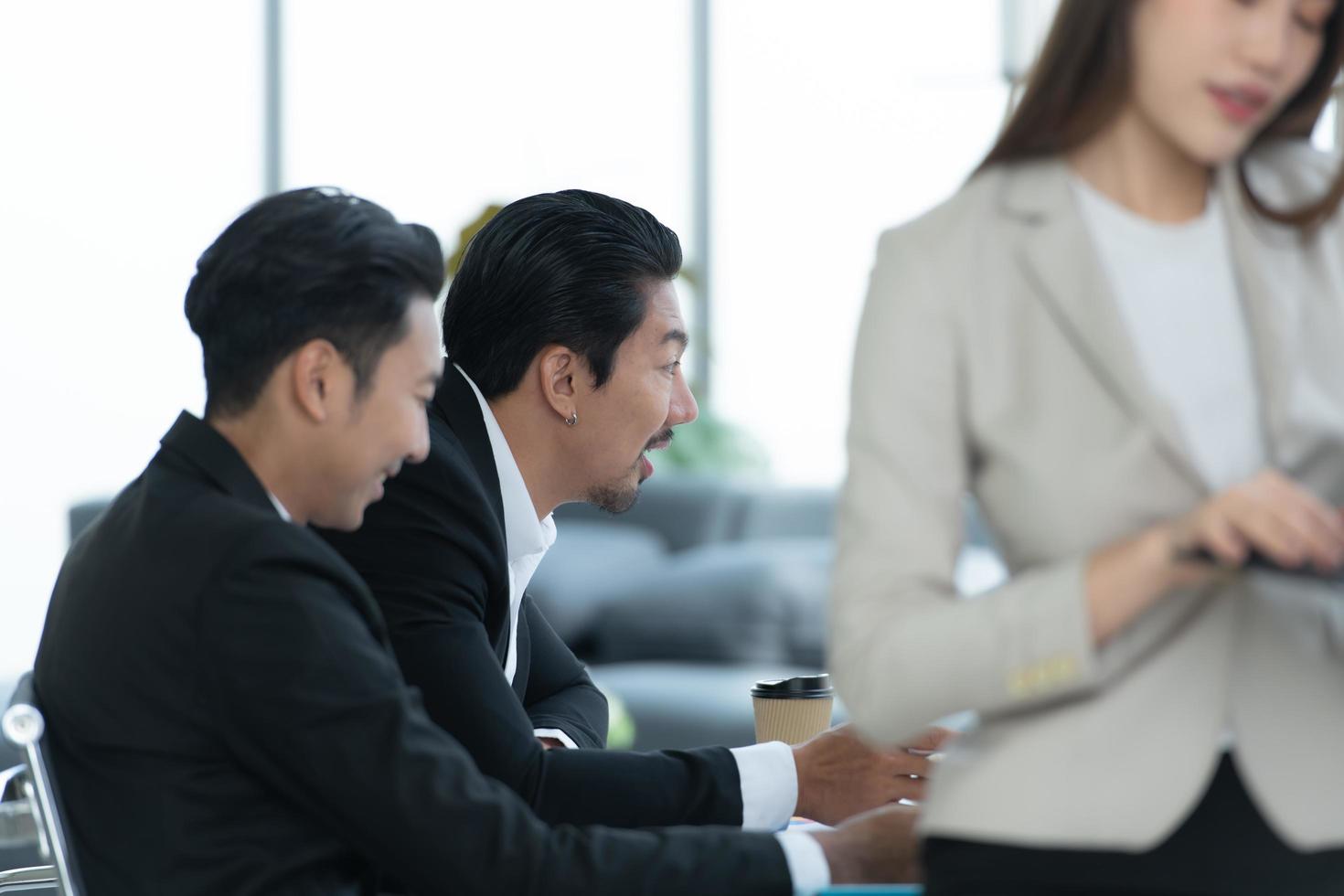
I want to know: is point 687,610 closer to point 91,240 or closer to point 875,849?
point 91,240

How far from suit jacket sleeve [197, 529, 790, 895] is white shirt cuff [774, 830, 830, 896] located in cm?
15

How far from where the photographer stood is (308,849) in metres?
1.30

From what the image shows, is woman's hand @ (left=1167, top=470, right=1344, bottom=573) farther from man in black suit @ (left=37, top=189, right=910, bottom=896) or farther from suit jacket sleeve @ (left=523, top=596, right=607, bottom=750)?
suit jacket sleeve @ (left=523, top=596, right=607, bottom=750)

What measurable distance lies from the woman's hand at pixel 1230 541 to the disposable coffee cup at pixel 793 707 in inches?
32.7

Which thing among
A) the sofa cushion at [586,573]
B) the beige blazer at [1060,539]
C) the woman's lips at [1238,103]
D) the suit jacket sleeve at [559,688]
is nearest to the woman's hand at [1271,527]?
the beige blazer at [1060,539]

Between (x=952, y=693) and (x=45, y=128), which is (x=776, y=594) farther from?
(x=952, y=693)

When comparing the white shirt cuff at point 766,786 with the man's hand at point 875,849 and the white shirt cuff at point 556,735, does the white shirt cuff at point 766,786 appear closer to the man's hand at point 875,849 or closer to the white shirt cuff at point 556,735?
the man's hand at point 875,849

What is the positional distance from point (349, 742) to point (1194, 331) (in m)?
0.70

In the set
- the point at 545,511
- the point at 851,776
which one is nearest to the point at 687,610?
the point at 545,511

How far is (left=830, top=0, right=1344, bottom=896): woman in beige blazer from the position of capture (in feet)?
3.33

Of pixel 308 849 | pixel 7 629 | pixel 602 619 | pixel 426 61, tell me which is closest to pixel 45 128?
pixel 426 61

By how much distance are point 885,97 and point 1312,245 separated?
4477mm

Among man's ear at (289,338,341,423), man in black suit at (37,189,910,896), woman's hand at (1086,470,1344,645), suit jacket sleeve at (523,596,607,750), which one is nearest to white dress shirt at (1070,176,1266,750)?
woman's hand at (1086,470,1344,645)

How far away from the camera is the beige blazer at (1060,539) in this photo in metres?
1.01
